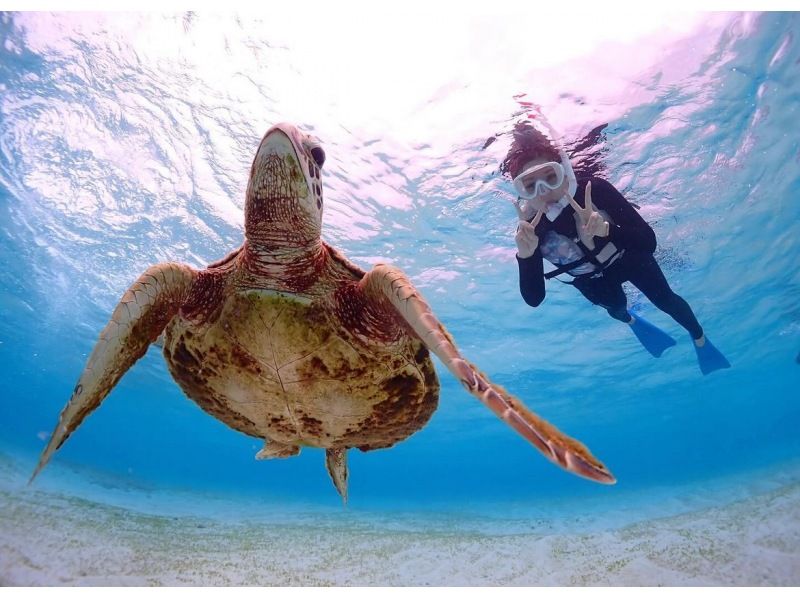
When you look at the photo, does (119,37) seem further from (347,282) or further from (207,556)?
(207,556)

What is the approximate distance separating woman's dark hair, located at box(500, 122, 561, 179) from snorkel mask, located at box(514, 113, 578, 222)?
136 cm

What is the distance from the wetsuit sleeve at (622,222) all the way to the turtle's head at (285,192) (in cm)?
545

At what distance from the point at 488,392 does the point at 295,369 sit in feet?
5.71

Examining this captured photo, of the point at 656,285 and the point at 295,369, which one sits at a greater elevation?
the point at 295,369

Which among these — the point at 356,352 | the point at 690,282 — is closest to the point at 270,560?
the point at 356,352

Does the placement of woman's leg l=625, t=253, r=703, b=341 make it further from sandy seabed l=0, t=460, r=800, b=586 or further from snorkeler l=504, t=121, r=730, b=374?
sandy seabed l=0, t=460, r=800, b=586

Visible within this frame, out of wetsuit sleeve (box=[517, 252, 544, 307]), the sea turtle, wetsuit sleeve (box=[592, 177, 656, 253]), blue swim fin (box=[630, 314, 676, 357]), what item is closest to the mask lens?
wetsuit sleeve (box=[592, 177, 656, 253])

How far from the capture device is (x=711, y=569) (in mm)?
7105

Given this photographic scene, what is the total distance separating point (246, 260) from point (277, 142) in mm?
955

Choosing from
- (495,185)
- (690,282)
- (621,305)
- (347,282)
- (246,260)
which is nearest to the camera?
(246,260)

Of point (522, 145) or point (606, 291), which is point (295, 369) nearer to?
point (606, 291)

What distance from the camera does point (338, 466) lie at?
5.50 m

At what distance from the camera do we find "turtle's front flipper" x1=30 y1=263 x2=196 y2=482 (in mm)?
2691

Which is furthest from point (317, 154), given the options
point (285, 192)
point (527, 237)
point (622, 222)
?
point (622, 222)
